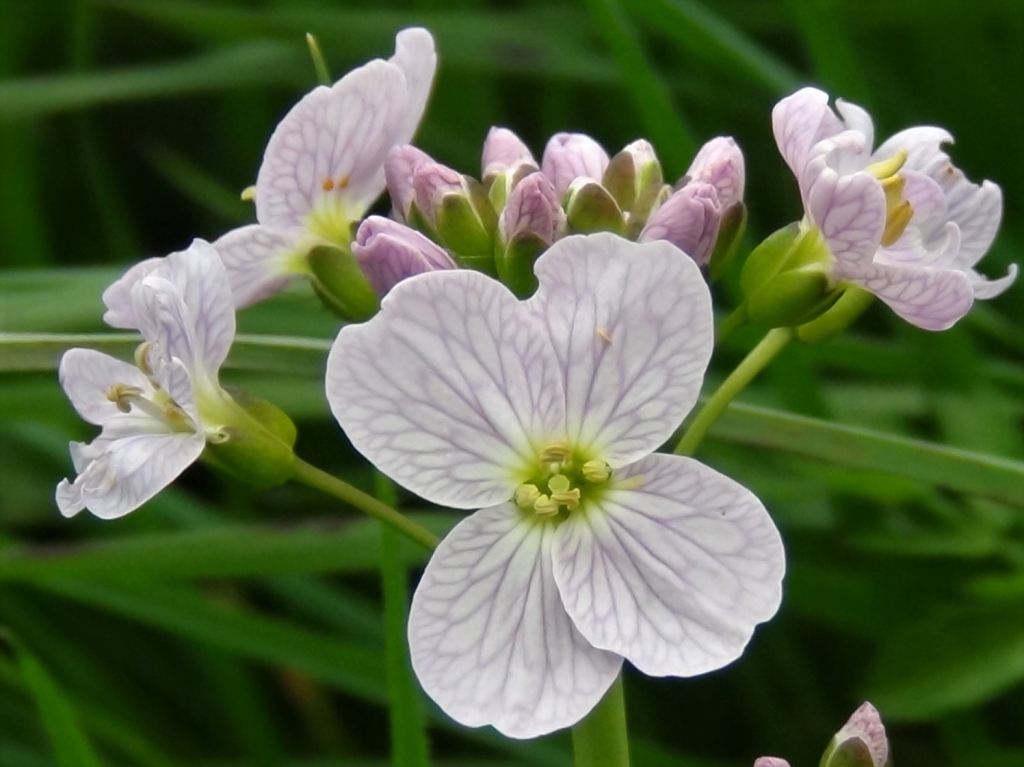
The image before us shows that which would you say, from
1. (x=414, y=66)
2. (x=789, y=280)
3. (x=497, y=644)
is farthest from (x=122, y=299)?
(x=789, y=280)

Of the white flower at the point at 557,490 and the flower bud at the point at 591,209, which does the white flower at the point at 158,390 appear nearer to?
the white flower at the point at 557,490

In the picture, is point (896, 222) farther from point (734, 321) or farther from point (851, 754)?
point (851, 754)

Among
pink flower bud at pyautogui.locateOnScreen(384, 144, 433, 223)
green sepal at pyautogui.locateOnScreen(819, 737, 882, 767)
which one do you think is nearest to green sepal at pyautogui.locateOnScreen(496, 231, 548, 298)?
pink flower bud at pyautogui.locateOnScreen(384, 144, 433, 223)

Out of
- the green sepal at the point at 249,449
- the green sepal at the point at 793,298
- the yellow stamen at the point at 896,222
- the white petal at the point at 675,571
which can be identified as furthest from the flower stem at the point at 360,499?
the yellow stamen at the point at 896,222

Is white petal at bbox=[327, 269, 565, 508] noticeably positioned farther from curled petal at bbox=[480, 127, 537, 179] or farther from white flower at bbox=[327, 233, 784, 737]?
curled petal at bbox=[480, 127, 537, 179]

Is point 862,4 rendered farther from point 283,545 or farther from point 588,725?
point 588,725

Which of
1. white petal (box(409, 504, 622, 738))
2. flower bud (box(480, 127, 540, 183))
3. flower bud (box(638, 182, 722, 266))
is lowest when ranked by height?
white petal (box(409, 504, 622, 738))
